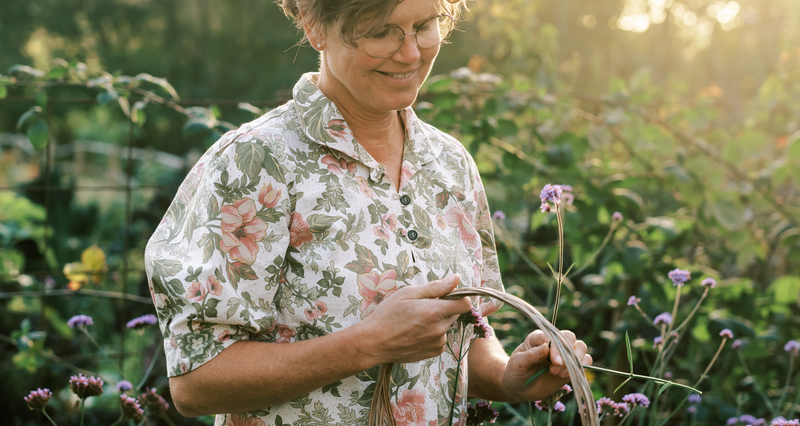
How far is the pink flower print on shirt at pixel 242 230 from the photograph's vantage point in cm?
111

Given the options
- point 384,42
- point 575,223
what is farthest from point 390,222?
point 575,223

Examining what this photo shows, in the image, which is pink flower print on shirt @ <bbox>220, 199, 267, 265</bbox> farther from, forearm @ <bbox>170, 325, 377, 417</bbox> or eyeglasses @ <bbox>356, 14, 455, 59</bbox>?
eyeglasses @ <bbox>356, 14, 455, 59</bbox>

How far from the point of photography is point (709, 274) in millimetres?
2615

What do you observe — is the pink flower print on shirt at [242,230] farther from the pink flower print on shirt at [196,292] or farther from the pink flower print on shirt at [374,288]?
the pink flower print on shirt at [374,288]

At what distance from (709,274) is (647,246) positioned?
270 millimetres

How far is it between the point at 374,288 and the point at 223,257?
0.29m

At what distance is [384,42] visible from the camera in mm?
1173

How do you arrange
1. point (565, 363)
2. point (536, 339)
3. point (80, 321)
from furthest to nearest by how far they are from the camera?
point (80, 321)
point (536, 339)
point (565, 363)

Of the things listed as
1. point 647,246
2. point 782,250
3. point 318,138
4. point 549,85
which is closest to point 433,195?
point 318,138

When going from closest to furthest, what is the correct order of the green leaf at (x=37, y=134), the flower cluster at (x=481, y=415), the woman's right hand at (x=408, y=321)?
the woman's right hand at (x=408, y=321), the flower cluster at (x=481, y=415), the green leaf at (x=37, y=134)

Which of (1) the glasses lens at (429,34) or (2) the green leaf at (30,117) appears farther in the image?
(2) the green leaf at (30,117)

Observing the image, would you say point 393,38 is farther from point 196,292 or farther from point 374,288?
point 196,292

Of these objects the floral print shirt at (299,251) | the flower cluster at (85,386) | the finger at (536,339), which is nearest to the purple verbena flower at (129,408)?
the flower cluster at (85,386)

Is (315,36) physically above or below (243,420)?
above
